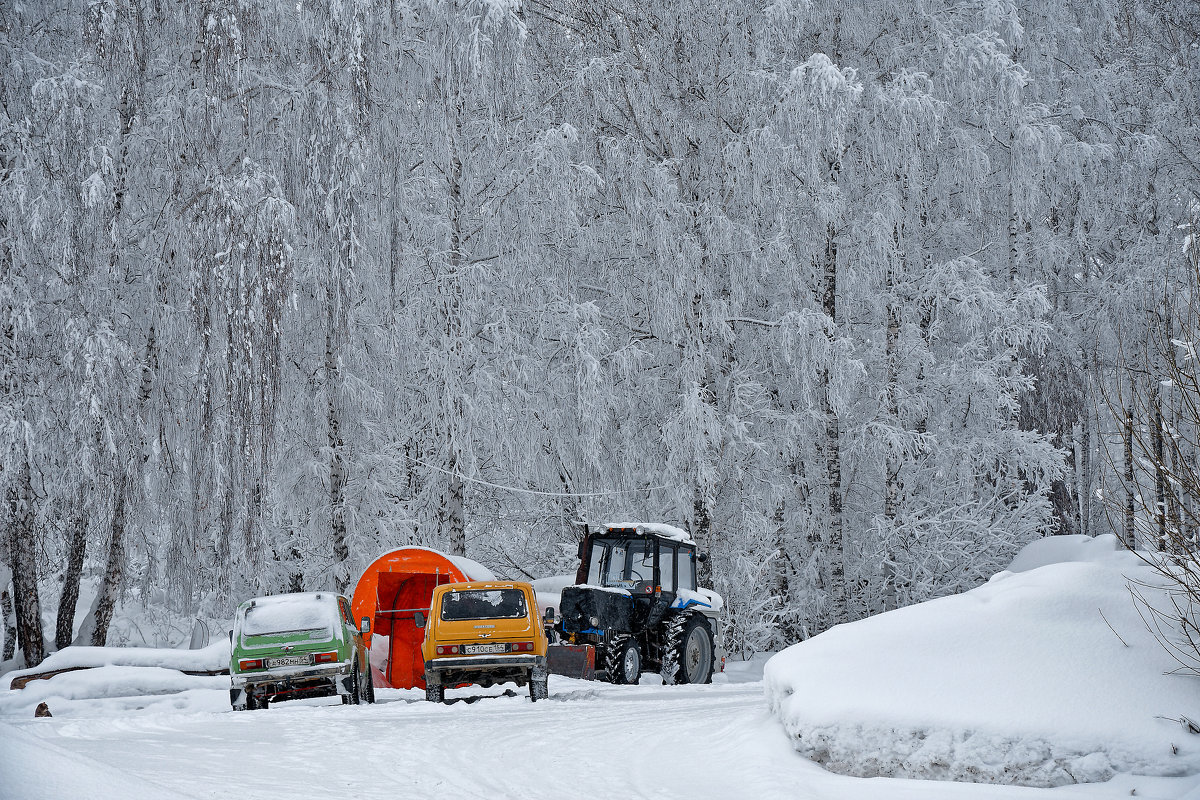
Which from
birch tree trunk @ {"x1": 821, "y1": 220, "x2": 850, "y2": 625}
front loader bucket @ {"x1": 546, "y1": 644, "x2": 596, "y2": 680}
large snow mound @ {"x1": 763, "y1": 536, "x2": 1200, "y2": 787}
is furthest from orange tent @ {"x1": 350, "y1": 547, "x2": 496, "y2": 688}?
large snow mound @ {"x1": 763, "y1": 536, "x2": 1200, "y2": 787}

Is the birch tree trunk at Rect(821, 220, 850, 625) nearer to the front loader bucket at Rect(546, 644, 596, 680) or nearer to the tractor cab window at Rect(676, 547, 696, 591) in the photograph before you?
the tractor cab window at Rect(676, 547, 696, 591)

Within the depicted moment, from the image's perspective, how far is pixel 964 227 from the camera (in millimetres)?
22547

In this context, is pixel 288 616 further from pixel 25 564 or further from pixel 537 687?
pixel 25 564

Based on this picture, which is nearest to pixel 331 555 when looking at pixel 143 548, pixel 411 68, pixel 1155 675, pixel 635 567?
pixel 143 548

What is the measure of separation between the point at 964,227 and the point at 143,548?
16.2m

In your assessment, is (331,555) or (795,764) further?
(331,555)

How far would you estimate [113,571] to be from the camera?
1611cm

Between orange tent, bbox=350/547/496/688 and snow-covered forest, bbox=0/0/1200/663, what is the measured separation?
157cm

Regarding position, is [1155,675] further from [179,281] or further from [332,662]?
[179,281]

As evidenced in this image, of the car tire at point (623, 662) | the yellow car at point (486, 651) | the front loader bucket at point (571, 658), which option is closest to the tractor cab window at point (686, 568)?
the car tire at point (623, 662)

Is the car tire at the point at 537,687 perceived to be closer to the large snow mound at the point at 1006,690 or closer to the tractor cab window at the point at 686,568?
the tractor cab window at the point at 686,568

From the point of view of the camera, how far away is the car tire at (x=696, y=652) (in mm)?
16750

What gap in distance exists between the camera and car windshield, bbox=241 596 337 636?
44.2 feet

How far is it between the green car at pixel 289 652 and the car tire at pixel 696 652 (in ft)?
16.8
